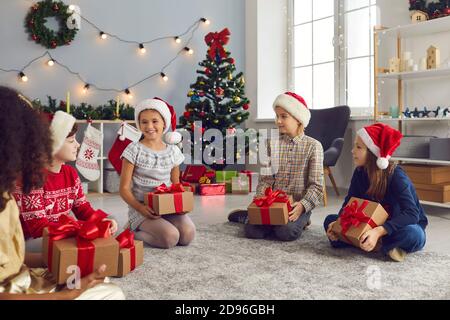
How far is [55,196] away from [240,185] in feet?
9.32

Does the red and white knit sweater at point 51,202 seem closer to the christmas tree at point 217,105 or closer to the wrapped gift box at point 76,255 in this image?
the wrapped gift box at point 76,255

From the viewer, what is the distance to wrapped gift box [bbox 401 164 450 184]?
3.72 meters

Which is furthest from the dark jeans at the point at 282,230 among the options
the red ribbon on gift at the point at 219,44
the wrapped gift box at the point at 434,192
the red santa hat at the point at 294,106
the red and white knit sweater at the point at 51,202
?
the red ribbon on gift at the point at 219,44

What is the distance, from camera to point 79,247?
1.79m

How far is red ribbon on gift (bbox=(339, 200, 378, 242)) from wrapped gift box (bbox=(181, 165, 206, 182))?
8.70 ft

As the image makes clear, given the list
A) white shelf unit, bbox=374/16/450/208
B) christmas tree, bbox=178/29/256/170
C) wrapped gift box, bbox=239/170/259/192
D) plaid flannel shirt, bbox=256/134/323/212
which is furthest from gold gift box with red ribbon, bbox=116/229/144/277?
christmas tree, bbox=178/29/256/170

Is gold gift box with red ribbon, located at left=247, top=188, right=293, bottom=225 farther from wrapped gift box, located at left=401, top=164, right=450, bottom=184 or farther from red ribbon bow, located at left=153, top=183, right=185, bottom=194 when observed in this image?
wrapped gift box, located at left=401, top=164, right=450, bottom=184

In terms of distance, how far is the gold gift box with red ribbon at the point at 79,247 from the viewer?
1743 mm

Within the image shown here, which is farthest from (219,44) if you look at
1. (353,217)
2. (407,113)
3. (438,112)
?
(353,217)
